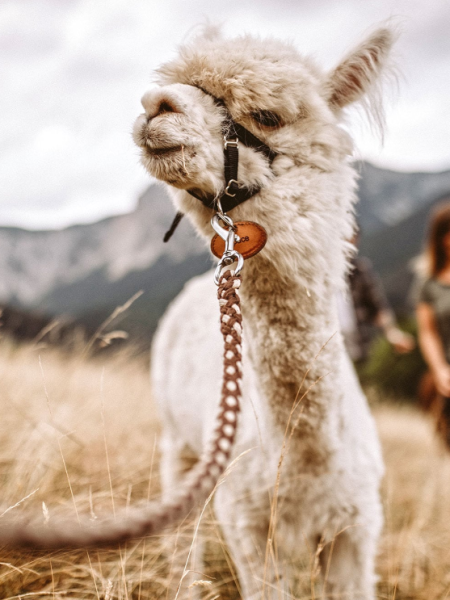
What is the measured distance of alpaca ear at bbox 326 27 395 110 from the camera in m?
1.62

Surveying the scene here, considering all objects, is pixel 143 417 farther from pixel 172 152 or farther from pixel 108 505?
pixel 172 152

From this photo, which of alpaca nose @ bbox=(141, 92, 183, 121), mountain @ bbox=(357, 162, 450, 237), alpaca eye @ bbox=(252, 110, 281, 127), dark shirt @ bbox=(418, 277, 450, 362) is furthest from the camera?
mountain @ bbox=(357, 162, 450, 237)

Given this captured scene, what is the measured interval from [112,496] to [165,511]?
0.87 m

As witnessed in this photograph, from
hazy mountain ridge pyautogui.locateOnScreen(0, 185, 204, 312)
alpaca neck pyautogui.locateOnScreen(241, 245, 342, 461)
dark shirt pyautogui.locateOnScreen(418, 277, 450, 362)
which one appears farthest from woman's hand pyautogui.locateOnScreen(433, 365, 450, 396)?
hazy mountain ridge pyautogui.locateOnScreen(0, 185, 204, 312)

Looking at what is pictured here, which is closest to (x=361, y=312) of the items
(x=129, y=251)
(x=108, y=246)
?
(x=129, y=251)

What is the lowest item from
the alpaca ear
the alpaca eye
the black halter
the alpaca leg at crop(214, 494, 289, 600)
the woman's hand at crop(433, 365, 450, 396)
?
the alpaca leg at crop(214, 494, 289, 600)

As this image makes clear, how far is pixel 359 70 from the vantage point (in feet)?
5.52

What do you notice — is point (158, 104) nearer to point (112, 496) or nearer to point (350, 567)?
point (112, 496)

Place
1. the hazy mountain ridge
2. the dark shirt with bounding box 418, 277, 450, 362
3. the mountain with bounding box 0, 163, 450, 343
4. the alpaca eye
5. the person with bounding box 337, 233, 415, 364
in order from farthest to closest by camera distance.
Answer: the hazy mountain ridge < the mountain with bounding box 0, 163, 450, 343 < the person with bounding box 337, 233, 415, 364 < the dark shirt with bounding box 418, 277, 450, 362 < the alpaca eye

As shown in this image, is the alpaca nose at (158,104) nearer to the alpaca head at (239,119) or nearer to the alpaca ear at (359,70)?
the alpaca head at (239,119)

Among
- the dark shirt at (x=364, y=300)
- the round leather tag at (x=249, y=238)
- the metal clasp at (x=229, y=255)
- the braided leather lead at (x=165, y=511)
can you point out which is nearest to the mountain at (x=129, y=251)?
the dark shirt at (x=364, y=300)

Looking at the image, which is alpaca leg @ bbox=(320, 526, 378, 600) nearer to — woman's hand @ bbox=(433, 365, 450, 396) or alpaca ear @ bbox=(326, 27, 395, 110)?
alpaca ear @ bbox=(326, 27, 395, 110)

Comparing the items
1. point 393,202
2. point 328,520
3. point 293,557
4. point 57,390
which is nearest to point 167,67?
point 328,520

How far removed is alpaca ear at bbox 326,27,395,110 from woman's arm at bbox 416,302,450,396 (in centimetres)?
265
